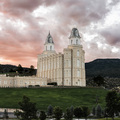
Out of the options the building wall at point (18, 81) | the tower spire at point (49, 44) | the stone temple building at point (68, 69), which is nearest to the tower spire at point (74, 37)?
the stone temple building at point (68, 69)

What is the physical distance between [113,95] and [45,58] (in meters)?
72.1

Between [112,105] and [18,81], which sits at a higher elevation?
[18,81]

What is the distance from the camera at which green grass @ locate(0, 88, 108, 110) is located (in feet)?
188

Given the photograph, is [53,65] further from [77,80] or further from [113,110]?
[113,110]

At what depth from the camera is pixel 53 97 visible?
2571 inches

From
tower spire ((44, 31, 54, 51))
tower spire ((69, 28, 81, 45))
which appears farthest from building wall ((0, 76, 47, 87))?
tower spire ((44, 31, 54, 51))

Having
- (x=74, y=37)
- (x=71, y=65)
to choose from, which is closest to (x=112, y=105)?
(x=71, y=65)

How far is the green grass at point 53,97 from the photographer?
57.3 meters

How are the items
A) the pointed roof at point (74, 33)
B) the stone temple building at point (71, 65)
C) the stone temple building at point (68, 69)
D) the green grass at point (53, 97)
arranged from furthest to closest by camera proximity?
1. the pointed roof at point (74, 33)
2. the stone temple building at point (71, 65)
3. the stone temple building at point (68, 69)
4. the green grass at point (53, 97)

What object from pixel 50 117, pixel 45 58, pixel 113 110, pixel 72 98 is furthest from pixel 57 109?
pixel 45 58

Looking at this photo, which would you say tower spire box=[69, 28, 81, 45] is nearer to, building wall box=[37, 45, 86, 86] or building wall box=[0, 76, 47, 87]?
building wall box=[37, 45, 86, 86]

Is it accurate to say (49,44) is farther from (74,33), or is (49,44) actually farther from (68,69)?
(68,69)

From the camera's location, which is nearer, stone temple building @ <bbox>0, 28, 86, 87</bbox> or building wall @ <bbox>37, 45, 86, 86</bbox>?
stone temple building @ <bbox>0, 28, 86, 87</bbox>

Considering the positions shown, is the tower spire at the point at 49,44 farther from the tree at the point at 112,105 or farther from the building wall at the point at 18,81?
the tree at the point at 112,105
